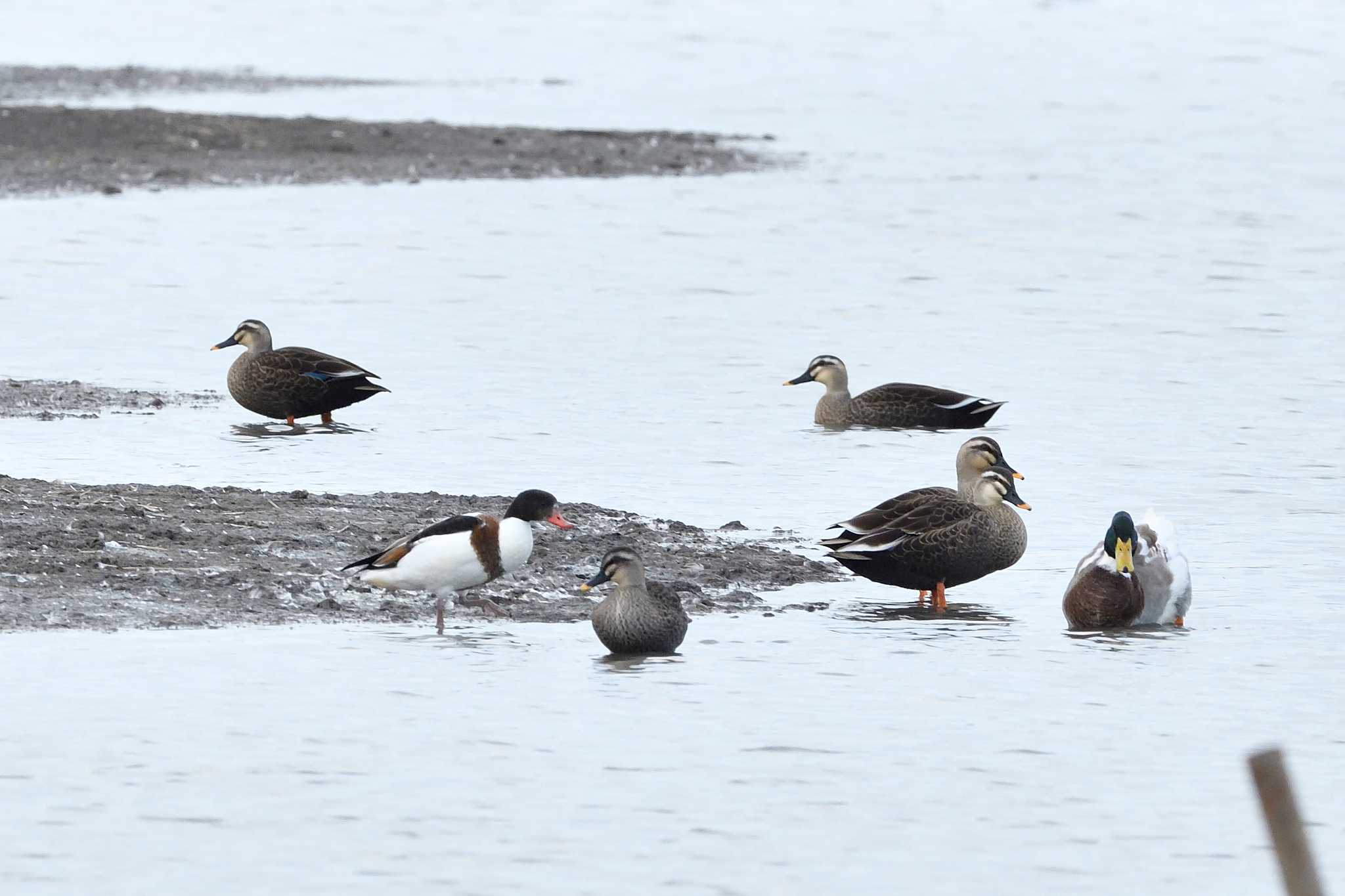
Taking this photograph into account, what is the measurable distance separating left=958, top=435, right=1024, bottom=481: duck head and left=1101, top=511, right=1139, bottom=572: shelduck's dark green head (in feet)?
4.95

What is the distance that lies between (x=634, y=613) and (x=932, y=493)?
2715 millimetres

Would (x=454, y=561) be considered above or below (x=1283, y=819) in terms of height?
above

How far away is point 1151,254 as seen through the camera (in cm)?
2720

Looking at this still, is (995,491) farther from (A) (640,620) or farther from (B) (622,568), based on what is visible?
(A) (640,620)

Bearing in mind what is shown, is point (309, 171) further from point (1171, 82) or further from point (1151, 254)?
point (1171, 82)

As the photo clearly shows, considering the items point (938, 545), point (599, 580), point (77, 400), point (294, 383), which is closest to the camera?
point (599, 580)

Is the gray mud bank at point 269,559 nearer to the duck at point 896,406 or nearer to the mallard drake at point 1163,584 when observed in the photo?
the mallard drake at point 1163,584

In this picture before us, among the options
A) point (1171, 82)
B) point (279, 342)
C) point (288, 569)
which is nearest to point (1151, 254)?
point (279, 342)

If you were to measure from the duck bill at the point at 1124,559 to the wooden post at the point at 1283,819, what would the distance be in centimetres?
675

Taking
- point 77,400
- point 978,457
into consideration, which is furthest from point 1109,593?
point 77,400

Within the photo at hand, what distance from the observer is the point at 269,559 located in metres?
11.0

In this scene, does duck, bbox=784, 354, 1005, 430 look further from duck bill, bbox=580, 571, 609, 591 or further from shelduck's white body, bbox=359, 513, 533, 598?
duck bill, bbox=580, 571, 609, 591

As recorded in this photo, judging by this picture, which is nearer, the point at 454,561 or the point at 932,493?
the point at 454,561

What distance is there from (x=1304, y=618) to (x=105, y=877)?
6.38 metres
